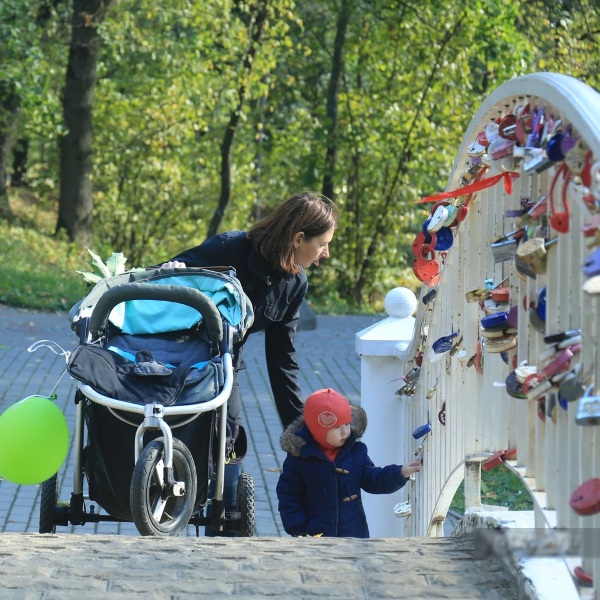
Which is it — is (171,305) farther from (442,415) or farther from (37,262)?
(37,262)

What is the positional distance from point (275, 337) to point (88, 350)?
119cm

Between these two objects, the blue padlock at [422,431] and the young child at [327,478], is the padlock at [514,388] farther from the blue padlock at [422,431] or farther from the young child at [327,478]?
the blue padlock at [422,431]

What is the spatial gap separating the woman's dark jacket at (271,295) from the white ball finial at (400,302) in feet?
2.64

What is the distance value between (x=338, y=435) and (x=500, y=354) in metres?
1.35

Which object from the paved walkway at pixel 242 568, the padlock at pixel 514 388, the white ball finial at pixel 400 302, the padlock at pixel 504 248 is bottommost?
the paved walkway at pixel 242 568

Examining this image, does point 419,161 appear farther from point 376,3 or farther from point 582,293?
point 582,293

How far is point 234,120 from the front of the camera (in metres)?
21.0

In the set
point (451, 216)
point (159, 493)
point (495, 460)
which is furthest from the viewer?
point (451, 216)

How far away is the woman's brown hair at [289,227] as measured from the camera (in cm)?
473

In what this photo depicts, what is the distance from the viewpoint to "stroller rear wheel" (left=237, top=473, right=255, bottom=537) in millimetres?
4679

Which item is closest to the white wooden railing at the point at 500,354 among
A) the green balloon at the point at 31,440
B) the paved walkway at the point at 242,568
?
the paved walkway at the point at 242,568

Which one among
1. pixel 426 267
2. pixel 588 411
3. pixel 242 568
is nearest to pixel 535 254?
pixel 588 411

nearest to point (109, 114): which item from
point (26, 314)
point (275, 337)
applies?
point (26, 314)

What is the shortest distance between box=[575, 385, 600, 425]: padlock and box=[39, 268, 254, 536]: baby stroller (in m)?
1.90
